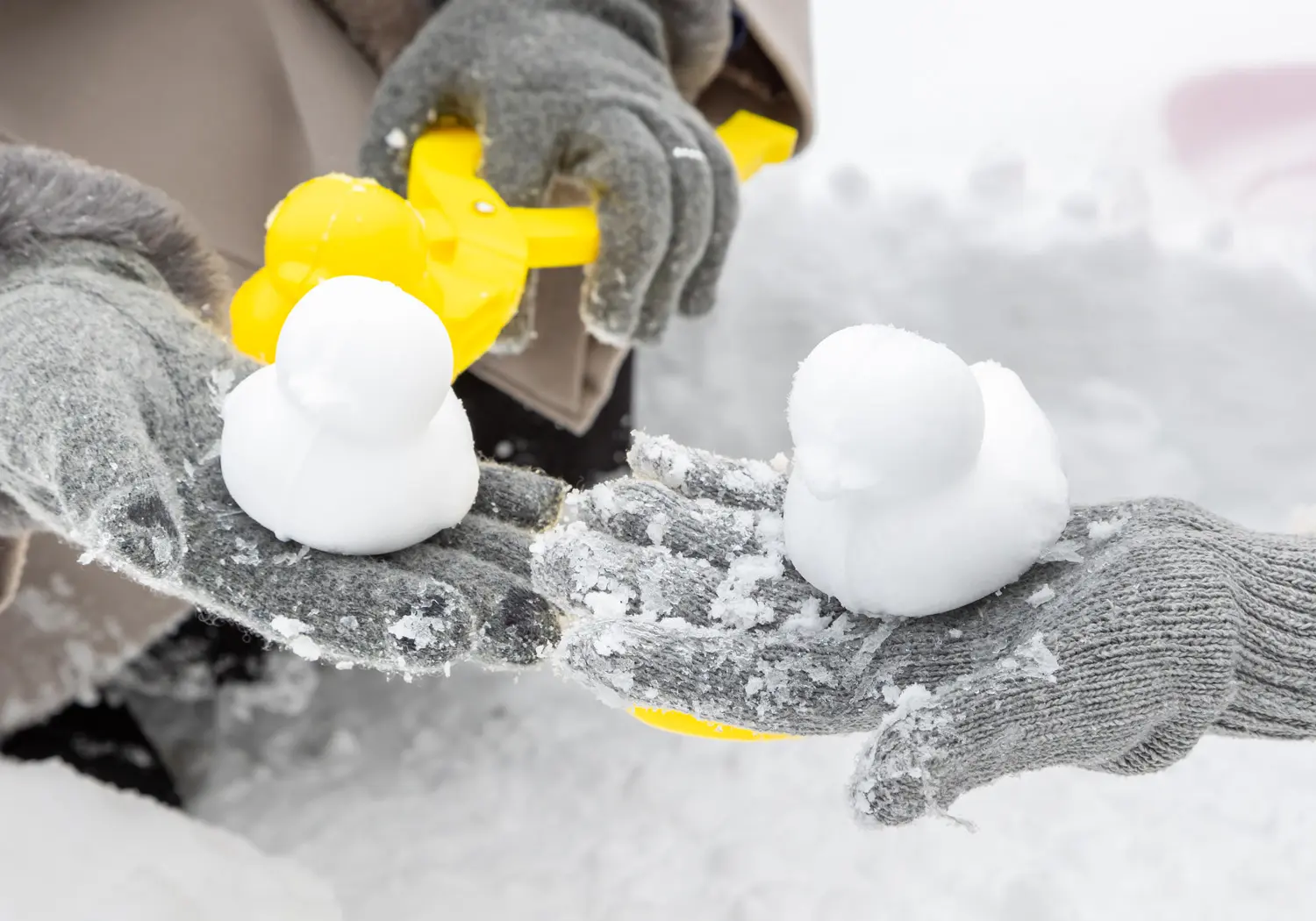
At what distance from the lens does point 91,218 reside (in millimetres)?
609

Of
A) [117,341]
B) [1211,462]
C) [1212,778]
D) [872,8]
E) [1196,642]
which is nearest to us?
[1196,642]

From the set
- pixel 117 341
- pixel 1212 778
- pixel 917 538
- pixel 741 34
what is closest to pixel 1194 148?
pixel 741 34

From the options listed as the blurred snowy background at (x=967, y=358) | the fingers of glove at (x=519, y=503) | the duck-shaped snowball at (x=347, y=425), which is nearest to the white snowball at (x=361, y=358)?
the duck-shaped snowball at (x=347, y=425)

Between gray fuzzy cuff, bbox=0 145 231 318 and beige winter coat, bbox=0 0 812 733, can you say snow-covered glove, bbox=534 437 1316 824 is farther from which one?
beige winter coat, bbox=0 0 812 733

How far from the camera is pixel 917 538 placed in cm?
46

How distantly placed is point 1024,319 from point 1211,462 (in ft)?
0.85

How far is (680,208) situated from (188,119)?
380mm

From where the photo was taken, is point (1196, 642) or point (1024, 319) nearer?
point (1196, 642)

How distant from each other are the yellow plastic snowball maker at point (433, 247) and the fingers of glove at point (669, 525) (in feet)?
0.26

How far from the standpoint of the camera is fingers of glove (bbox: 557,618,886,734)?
0.44 metres

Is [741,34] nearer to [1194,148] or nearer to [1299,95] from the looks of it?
[1194,148]

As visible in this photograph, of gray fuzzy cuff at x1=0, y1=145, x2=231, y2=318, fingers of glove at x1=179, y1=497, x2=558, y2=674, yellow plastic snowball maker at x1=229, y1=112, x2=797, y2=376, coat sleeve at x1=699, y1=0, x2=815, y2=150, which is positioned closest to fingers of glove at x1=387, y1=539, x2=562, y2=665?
fingers of glove at x1=179, y1=497, x2=558, y2=674

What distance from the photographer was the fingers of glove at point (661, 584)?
19.1 inches

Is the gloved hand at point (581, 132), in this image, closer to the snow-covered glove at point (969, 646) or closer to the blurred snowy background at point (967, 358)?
the snow-covered glove at point (969, 646)
